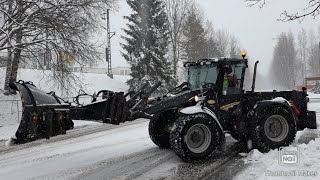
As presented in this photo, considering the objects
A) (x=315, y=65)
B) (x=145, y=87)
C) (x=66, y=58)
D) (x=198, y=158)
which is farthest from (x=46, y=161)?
(x=315, y=65)

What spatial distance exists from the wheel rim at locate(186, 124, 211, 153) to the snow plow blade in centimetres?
110

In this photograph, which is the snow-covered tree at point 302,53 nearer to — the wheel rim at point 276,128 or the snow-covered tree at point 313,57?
the snow-covered tree at point 313,57

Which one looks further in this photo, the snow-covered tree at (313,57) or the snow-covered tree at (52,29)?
the snow-covered tree at (313,57)

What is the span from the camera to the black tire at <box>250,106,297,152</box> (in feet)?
26.2

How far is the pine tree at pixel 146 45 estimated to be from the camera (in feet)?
100

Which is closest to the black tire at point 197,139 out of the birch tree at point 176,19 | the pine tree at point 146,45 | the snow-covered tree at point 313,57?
the pine tree at point 146,45

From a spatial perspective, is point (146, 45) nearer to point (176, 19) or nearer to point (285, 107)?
point (176, 19)

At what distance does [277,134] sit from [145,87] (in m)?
3.30

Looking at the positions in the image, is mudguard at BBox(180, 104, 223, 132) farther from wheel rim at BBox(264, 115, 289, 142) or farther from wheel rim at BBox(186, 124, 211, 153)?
wheel rim at BBox(264, 115, 289, 142)

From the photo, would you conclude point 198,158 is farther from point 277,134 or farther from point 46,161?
point 46,161

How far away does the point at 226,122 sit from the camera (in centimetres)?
828

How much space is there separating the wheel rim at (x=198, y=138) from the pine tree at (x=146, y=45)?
22748 millimetres

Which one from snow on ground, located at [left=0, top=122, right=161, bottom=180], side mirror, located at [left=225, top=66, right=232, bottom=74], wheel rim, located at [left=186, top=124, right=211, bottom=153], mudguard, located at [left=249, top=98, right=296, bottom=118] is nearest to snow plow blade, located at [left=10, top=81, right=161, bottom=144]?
snow on ground, located at [left=0, top=122, right=161, bottom=180]

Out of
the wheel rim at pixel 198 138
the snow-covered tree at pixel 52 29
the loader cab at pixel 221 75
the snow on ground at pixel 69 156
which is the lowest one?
the snow on ground at pixel 69 156
